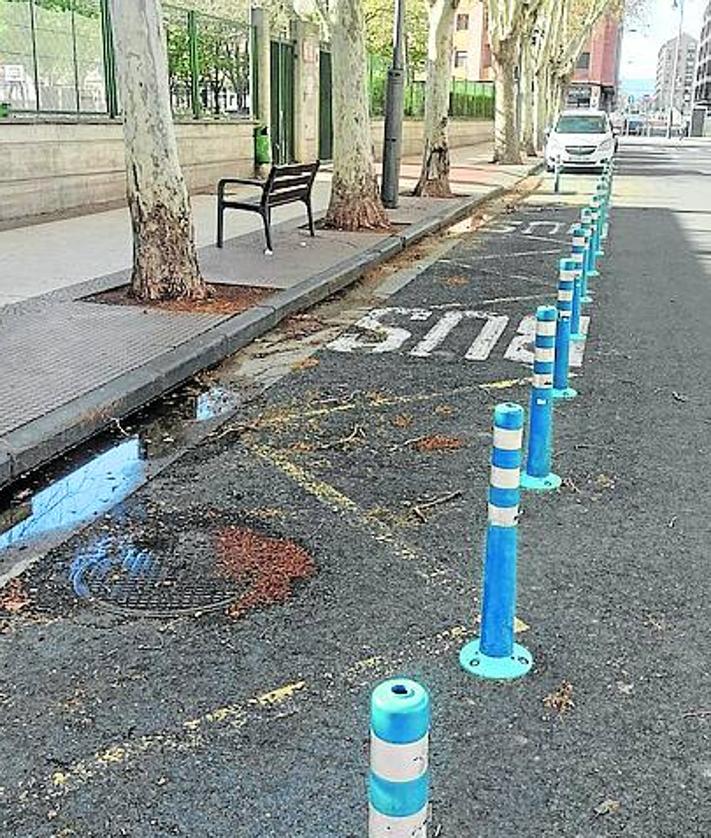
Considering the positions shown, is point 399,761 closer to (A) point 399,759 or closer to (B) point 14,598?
(A) point 399,759

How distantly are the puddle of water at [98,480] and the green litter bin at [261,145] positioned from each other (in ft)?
58.7

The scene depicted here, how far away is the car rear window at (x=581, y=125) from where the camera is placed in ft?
108

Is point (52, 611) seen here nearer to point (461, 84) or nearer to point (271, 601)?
point (271, 601)

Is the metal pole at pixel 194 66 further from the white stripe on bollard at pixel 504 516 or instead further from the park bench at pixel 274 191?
the white stripe on bollard at pixel 504 516

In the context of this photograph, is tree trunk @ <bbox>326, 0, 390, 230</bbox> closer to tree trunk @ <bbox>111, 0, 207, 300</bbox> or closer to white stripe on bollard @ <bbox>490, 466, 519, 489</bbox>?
tree trunk @ <bbox>111, 0, 207, 300</bbox>

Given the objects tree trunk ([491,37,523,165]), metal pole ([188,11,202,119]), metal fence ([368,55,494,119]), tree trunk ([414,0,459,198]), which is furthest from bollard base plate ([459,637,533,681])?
tree trunk ([491,37,523,165])

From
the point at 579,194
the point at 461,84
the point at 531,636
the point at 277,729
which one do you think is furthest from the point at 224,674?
the point at 461,84

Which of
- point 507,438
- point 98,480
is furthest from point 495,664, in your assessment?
point 98,480

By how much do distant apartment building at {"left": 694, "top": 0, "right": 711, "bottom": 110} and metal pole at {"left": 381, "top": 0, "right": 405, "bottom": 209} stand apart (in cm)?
14381

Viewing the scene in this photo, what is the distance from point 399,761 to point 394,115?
1770cm

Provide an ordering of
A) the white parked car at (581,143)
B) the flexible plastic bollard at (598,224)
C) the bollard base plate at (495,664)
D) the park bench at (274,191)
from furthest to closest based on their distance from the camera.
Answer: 1. the white parked car at (581,143)
2. the flexible plastic bollard at (598,224)
3. the park bench at (274,191)
4. the bollard base plate at (495,664)

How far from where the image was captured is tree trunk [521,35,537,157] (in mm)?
37594

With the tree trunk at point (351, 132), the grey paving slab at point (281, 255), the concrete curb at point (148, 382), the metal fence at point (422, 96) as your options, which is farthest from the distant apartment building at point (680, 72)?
the concrete curb at point (148, 382)

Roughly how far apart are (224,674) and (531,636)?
1.16 m
